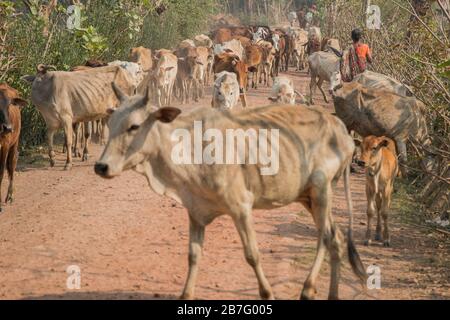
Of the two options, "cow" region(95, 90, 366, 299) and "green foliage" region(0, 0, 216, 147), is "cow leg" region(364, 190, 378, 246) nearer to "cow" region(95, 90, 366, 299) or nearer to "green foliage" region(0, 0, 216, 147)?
"cow" region(95, 90, 366, 299)

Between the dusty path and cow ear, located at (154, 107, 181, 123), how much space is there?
5.26 feet

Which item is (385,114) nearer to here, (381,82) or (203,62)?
(381,82)

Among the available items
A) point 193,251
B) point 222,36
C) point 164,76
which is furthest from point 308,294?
point 222,36

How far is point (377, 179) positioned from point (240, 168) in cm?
345

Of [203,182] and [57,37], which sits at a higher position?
[57,37]

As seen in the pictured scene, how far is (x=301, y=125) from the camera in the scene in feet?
22.7

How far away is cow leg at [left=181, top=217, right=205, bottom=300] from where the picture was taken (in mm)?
6598

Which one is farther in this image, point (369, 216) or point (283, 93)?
point (283, 93)

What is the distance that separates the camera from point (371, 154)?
9.42 m

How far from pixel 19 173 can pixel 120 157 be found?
7.30m

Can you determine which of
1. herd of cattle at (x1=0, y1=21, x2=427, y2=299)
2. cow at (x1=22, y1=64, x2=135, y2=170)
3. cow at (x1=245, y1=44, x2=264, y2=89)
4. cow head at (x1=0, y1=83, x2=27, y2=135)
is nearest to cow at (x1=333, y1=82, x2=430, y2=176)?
herd of cattle at (x1=0, y1=21, x2=427, y2=299)

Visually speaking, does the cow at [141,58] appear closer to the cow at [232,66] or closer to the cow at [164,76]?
the cow at [164,76]
